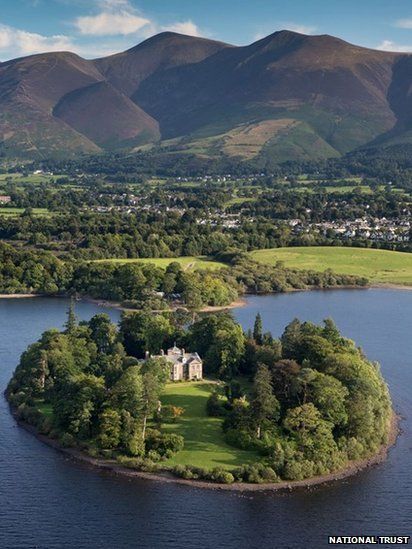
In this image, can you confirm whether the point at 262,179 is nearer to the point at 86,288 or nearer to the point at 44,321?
the point at 86,288

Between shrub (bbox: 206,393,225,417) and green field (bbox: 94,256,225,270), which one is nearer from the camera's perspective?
shrub (bbox: 206,393,225,417)

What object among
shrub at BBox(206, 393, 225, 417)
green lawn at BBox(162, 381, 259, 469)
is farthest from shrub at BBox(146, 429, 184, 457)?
shrub at BBox(206, 393, 225, 417)

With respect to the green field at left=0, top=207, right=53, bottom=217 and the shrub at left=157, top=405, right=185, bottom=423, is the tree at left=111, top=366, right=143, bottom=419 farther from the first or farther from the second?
the green field at left=0, top=207, right=53, bottom=217

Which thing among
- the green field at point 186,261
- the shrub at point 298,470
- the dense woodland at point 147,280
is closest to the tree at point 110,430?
the shrub at point 298,470

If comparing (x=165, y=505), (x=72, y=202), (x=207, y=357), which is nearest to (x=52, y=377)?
(x=207, y=357)

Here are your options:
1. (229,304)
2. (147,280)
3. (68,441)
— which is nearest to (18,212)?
(147,280)

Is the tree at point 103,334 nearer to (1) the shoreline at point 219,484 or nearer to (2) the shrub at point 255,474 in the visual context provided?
(1) the shoreline at point 219,484
